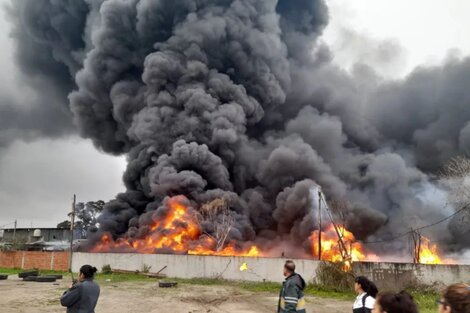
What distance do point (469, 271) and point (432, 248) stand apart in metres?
18.9

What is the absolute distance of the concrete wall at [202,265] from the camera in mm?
26344

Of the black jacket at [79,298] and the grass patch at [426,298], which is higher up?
the black jacket at [79,298]

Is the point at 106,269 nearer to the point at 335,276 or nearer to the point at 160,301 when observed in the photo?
the point at 160,301

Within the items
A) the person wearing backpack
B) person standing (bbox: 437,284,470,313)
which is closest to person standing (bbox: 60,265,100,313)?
the person wearing backpack

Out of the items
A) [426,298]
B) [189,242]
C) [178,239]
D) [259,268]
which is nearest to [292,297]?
[426,298]

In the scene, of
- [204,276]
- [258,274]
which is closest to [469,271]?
[258,274]

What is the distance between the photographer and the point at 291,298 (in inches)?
251

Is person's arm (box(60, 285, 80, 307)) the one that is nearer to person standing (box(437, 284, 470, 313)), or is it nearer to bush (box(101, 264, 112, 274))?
person standing (box(437, 284, 470, 313))

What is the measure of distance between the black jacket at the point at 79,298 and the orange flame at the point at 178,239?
3070cm

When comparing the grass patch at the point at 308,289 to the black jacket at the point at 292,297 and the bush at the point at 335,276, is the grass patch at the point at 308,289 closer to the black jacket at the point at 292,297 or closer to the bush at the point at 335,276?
the bush at the point at 335,276

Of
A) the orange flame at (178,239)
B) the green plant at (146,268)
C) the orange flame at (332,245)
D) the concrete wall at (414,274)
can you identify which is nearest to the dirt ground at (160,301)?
the concrete wall at (414,274)

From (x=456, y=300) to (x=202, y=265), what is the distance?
90.1 ft

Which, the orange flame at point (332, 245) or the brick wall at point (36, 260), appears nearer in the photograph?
the orange flame at point (332, 245)

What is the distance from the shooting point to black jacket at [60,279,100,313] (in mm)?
6008
